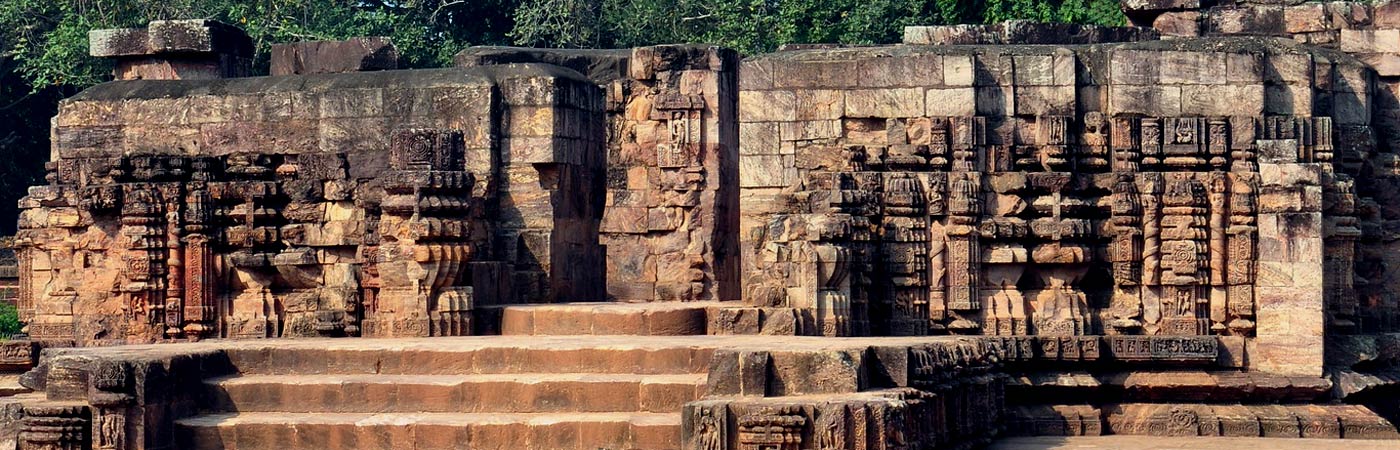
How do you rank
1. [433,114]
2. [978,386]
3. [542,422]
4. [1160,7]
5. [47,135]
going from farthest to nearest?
1. [47,135]
2. [1160,7]
3. [433,114]
4. [978,386]
5. [542,422]

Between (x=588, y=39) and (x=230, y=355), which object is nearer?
(x=230, y=355)

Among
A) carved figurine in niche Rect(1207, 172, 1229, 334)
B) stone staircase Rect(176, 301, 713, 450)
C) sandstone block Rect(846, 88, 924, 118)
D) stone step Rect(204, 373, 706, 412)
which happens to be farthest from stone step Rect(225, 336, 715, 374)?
carved figurine in niche Rect(1207, 172, 1229, 334)

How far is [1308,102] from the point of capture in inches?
845

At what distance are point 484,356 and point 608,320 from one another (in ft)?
5.73

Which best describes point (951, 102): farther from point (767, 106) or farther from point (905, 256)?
point (767, 106)

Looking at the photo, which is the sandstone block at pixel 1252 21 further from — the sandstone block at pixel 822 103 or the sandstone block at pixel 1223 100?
the sandstone block at pixel 822 103

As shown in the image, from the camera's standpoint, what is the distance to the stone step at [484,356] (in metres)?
18.8

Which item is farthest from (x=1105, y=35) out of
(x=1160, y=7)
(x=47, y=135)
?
(x=47, y=135)

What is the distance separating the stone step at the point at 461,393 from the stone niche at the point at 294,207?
2675mm

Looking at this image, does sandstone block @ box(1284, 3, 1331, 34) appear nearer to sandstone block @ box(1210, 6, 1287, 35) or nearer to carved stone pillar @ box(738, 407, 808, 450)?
sandstone block @ box(1210, 6, 1287, 35)

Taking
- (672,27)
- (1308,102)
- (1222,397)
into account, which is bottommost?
(1222,397)

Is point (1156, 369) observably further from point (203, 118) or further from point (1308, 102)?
point (203, 118)

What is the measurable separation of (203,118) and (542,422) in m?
6.97

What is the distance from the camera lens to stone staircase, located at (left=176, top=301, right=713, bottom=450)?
1798 cm
